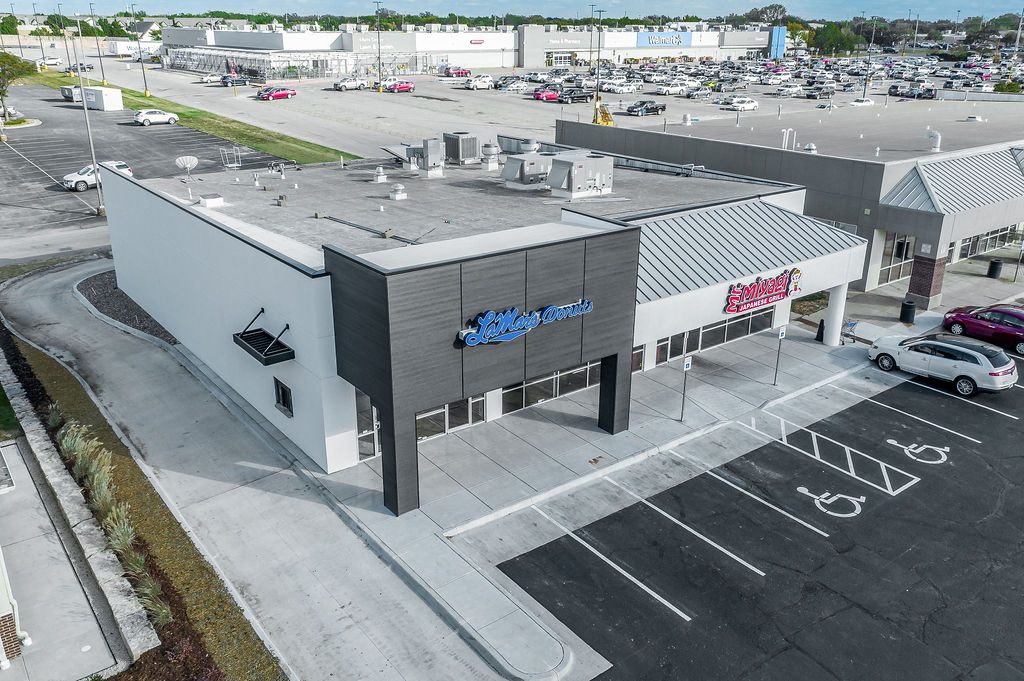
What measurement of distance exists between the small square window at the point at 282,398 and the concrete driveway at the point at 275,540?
3.90ft

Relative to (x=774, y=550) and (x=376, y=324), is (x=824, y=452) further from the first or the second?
(x=376, y=324)

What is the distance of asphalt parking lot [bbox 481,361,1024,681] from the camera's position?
52.4ft

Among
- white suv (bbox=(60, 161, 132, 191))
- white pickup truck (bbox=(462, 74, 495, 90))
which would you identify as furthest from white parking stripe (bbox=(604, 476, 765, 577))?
white pickup truck (bbox=(462, 74, 495, 90))

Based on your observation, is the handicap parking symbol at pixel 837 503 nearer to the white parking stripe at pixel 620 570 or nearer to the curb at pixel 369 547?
the white parking stripe at pixel 620 570

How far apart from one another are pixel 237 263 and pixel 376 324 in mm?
7813


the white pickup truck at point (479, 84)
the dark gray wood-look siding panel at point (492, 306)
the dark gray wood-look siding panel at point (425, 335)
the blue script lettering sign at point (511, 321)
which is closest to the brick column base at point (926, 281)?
the blue script lettering sign at point (511, 321)

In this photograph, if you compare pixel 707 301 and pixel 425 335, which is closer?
pixel 425 335

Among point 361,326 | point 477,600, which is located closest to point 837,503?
point 477,600

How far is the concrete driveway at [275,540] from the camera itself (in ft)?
51.9

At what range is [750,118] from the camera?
56.3 metres

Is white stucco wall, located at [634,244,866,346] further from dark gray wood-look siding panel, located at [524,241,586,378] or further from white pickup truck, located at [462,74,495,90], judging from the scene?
white pickup truck, located at [462,74,495,90]

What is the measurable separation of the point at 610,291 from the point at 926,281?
20461 millimetres

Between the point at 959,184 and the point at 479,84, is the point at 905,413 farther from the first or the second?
the point at 479,84

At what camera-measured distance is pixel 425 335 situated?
754 inches
